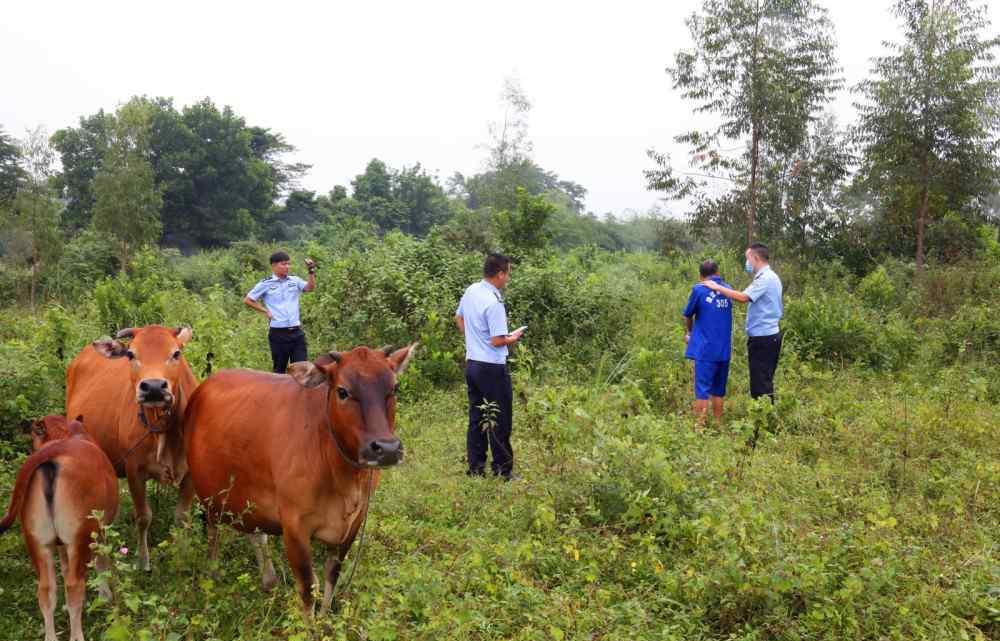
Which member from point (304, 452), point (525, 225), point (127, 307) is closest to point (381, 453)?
point (304, 452)

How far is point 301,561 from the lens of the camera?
11.7ft

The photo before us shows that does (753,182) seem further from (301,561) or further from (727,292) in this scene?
(301,561)

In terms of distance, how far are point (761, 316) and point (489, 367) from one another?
2790 mm

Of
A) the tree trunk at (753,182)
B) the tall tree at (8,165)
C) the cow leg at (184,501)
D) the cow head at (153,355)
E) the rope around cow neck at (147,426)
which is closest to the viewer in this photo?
the cow head at (153,355)

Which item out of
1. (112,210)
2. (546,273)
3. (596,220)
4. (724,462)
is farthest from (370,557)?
(596,220)

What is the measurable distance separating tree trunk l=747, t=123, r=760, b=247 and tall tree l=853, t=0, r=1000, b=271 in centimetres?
298

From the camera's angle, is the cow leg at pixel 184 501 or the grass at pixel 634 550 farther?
the cow leg at pixel 184 501

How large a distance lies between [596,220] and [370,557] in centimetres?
4203

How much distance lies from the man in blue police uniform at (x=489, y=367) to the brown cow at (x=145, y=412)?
203 cm

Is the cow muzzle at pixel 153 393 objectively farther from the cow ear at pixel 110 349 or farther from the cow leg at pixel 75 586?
the cow leg at pixel 75 586

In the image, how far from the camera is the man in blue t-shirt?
23.1ft

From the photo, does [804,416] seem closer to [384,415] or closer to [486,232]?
[384,415]

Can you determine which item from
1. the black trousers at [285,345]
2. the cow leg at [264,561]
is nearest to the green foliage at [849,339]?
the black trousers at [285,345]

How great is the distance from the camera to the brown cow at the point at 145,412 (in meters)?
4.25
